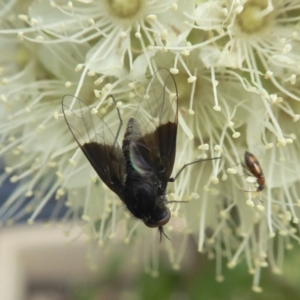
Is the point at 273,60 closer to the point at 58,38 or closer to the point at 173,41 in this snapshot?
the point at 173,41

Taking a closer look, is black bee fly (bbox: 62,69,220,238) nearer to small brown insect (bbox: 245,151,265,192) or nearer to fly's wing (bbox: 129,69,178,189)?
fly's wing (bbox: 129,69,178,189)

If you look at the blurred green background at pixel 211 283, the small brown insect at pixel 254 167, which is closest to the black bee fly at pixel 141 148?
the small brown insect at pixel 254 167

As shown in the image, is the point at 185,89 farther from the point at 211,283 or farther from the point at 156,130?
the point at 211,283

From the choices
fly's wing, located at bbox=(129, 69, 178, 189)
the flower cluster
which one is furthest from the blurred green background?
fly's wing, located at bbox=(129, 69, 178, 189)

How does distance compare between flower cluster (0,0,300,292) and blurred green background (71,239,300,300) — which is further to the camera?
blurred green background (71,239,300,300)

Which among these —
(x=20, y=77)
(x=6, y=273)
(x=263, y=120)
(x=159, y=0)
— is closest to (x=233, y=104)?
(x=263, y=120)

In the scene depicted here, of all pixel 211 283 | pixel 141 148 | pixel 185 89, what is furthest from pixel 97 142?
pixel 211 283
